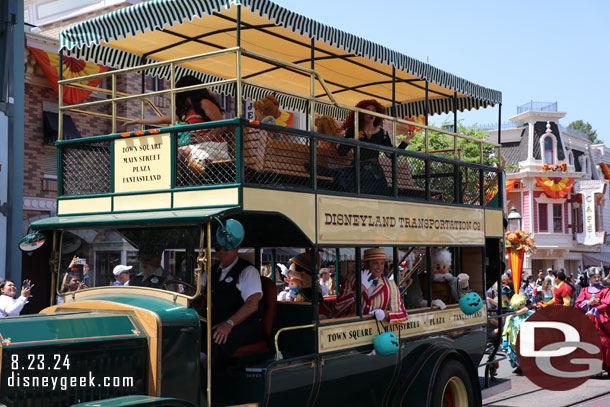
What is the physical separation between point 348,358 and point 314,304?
2.26 feet

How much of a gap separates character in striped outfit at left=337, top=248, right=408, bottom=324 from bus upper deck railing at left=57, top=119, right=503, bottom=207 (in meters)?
0.65

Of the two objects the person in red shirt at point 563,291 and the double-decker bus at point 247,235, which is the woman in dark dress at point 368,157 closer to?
the double-decker bus at point 247,235

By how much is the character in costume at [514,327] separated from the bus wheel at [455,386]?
5.38 m

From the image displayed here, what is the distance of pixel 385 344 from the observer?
702 centimetres

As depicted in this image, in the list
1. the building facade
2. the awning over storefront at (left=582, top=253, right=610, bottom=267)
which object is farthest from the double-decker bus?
the awning over storefront at (left=582, top=253, right=610, bottom=267)

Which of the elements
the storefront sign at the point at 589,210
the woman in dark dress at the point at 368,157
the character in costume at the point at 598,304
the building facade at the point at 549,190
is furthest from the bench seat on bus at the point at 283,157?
the storefront sign at the point at 589,210

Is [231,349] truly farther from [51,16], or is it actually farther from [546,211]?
[546,211]

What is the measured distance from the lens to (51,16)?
24531mm

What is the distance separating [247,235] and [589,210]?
142 ft

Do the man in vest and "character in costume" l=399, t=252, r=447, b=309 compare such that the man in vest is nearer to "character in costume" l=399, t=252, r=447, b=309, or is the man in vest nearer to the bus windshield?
the bus windshield

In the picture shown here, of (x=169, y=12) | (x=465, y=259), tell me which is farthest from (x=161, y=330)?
(x=465, y=259)

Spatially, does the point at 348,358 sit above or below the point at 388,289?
below

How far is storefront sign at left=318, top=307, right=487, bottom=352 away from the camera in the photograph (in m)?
6.60

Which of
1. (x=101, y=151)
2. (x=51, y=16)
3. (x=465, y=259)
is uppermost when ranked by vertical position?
(x=51, y=16)
